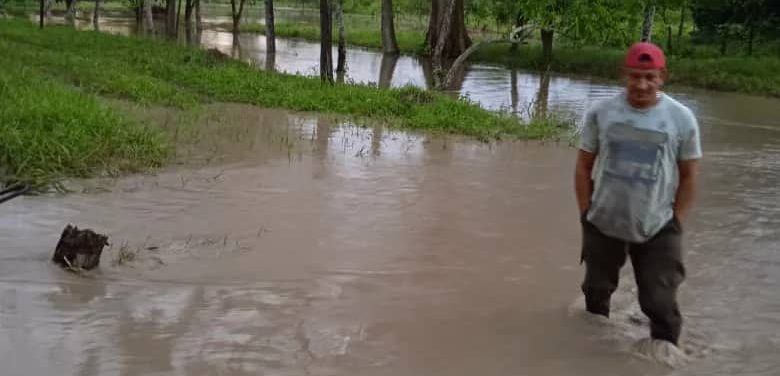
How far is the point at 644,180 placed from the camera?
13.9ft

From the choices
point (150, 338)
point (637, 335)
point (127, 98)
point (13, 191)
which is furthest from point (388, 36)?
point (150, 338)

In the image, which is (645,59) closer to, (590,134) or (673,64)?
(590,134)

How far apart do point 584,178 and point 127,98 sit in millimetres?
9918

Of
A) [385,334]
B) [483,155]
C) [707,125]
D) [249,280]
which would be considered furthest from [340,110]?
[385,334]

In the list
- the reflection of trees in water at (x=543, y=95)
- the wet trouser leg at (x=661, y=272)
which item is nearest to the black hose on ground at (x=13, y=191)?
the wet trouser leg at (x=661, y=272)

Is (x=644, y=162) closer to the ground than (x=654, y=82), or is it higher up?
closer to the ground

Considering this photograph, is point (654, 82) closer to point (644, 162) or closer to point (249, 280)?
point (644, 162)

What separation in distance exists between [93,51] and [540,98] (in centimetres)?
1068

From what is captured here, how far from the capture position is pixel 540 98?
67.4ft

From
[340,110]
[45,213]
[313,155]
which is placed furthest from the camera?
[340,110]

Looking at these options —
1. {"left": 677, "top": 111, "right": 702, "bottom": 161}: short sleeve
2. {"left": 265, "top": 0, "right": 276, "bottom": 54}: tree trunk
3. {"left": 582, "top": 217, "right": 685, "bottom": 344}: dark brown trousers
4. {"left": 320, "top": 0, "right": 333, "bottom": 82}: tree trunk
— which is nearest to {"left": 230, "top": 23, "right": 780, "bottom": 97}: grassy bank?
{"left": 265, "top": 0, "right": 276, "bottom": 54}: tree trunk

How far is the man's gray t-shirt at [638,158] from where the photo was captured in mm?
4172

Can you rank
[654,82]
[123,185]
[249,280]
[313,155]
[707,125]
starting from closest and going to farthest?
[654,82]
[249,280]
[123,185]
[313,155]
[707,125]

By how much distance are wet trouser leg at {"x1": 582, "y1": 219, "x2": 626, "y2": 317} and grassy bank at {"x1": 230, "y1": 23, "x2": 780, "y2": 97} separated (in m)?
19.7
